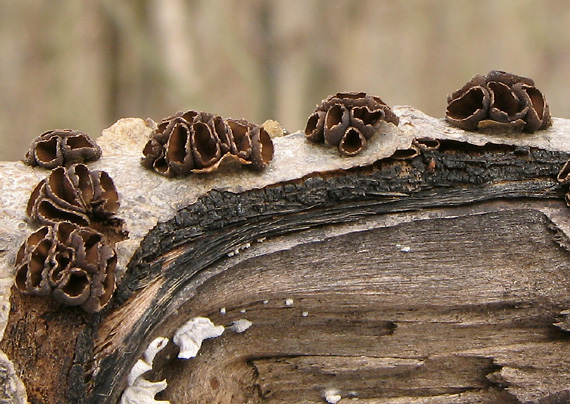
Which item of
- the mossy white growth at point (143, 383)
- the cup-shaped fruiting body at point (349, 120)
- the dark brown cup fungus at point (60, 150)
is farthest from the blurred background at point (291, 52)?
the mossy white growth at point (143, 383)

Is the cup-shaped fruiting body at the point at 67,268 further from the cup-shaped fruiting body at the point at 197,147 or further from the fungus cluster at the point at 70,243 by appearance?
the cup-shaped fruiting body at the point at 197,147

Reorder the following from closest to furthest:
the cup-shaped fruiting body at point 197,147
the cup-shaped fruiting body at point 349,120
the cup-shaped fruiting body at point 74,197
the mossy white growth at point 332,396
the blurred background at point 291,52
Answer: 1. the cup-shaped fruiting body at point 74,197
2. the cup-shaped fruiting body at point 197,147
3. the cup-shaped fruiting body at point 349,120
4. the mossy white growth at point 332,396
5. the blurred background at point 291,52

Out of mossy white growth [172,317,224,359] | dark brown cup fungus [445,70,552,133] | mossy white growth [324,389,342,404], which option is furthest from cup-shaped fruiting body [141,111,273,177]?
mossy white growth [324,389,342,404]

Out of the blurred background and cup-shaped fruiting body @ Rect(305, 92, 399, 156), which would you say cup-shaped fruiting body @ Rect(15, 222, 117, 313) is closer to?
cup-shaped fruiting body @ Rect(305, 92, 399, 156)

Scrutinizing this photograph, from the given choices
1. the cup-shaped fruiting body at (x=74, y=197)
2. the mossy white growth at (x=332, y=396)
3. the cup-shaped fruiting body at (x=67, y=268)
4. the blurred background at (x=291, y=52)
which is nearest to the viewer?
the cup-shaped fruiting body at (x=67, y=268)

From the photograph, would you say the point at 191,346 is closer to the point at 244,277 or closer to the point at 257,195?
the point at 244,277

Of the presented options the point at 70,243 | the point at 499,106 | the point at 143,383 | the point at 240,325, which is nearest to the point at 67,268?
the point at 70,243
